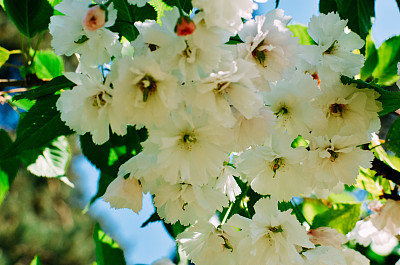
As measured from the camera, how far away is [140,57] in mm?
562

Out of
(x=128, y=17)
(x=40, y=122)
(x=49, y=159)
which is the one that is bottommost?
(x=49, y=159)

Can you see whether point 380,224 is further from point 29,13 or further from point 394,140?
point 29,13

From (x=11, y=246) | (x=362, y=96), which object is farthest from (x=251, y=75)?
(x=11, y=246)

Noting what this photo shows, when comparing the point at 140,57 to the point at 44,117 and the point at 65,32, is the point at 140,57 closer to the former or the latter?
the point at 65,32

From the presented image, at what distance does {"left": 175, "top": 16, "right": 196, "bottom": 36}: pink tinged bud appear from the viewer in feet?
1.74

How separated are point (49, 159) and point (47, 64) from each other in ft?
0.89

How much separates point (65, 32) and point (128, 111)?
23cm

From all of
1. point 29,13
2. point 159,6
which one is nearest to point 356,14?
point 159,6

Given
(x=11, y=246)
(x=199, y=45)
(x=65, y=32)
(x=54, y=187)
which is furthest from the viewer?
(x=54, y=187)

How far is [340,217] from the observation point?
3.63 feet

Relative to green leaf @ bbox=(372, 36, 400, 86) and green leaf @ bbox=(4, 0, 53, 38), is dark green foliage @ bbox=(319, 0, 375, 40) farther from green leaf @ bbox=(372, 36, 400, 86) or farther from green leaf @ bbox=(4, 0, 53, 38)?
green leaf @ bbox=(4, 0, 53, 38)

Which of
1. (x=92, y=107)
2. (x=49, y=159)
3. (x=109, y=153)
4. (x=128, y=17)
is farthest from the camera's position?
(x=49, y=159)

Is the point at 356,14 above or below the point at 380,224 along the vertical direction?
above

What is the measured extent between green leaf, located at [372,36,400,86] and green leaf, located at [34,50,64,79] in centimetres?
86
